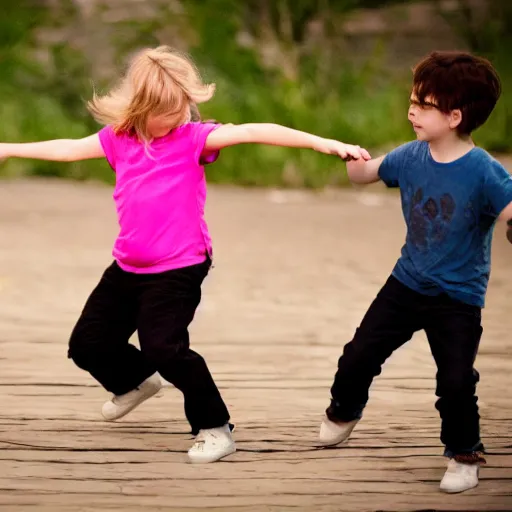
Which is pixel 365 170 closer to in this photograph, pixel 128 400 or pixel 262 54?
pixel 128 400

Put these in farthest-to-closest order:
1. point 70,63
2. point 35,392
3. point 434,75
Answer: point 70,63 → point 35,392 → point 434,75

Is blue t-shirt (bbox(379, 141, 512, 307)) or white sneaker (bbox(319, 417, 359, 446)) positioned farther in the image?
white sneaker (bbox(319, 417, 359, 446))

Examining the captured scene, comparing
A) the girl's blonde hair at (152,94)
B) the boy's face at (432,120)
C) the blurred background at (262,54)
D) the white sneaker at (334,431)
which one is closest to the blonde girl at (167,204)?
the girl's blonde hair at (152,94)

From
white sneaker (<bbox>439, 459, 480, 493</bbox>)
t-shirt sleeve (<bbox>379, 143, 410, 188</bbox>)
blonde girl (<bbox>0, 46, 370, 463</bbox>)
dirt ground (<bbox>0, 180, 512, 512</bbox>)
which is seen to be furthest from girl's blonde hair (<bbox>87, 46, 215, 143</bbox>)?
white sneaker (<bbox>439, 459, 480, 493</bbox>)

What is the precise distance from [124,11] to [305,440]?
37.3 feet

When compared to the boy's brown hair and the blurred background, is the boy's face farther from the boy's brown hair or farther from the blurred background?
the blurred background

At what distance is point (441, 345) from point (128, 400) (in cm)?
113

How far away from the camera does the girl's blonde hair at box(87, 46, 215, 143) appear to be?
352 cm

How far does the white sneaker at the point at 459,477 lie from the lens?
3271 mm

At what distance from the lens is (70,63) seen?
13.7m

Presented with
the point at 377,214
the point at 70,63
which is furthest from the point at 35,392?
the point at 70,63

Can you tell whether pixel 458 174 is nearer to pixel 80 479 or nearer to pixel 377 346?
pixel 377 346

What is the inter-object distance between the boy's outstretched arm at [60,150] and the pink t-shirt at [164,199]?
110 mm

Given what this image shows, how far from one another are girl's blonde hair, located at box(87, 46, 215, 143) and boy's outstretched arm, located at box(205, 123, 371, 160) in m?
0.12
